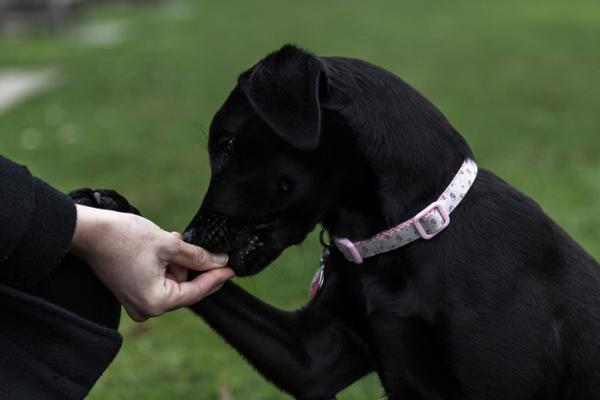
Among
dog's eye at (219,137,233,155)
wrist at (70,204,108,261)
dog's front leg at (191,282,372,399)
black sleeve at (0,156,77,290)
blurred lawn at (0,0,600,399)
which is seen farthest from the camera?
blurred lawn at (0,0,600,399)

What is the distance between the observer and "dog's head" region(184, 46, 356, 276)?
8.72ft

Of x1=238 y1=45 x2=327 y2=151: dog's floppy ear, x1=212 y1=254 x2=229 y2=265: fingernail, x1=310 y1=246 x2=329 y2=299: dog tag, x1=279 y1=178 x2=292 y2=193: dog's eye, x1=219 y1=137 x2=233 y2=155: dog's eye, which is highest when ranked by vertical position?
x1=238 y1=45 x2=327 y2=151: dog's floppy ear

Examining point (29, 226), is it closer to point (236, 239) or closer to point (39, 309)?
point (39, 309)

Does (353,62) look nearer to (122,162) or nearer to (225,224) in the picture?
(225,224)

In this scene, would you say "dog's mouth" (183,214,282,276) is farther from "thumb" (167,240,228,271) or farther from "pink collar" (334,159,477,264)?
"pink collar" (334,159,477,264)

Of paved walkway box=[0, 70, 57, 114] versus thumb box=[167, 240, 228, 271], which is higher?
thumb box=[167, 240, 228, 271]

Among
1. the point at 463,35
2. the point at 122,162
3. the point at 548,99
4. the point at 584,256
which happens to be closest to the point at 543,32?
the point at 463,35

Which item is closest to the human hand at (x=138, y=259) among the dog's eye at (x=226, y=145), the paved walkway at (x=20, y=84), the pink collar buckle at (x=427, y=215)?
the dog's eye at (x=226, y=145)

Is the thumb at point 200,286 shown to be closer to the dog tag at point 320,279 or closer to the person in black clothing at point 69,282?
the person in black clothing at point 69,282

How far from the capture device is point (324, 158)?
2.76 metres

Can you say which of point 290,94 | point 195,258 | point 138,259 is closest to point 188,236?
point 195,258

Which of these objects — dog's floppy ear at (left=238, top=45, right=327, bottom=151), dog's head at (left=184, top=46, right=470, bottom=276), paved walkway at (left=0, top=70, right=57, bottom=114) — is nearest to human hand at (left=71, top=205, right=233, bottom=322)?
dog's head at (left=184, top=46, right=470, bottom=276)

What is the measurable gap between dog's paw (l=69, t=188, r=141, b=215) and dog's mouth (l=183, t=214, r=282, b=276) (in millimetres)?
190

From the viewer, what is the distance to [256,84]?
8.80 feet
